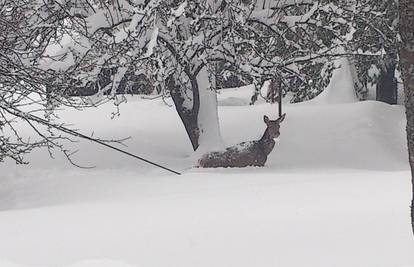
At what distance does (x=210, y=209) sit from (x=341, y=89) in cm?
1121

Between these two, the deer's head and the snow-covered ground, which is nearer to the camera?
the snow-covered ground

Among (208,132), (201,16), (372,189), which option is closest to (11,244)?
(372,189)

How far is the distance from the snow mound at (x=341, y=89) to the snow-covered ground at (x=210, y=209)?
3.70 meters

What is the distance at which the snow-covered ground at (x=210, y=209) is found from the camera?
180 inches

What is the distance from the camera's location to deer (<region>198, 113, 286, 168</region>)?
33.8 ft

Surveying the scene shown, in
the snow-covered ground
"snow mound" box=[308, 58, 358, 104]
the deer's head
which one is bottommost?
the snow-covered ground

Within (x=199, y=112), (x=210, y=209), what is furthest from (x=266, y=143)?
(x=210, y=209)

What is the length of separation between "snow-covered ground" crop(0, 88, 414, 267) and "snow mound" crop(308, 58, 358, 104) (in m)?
3.70

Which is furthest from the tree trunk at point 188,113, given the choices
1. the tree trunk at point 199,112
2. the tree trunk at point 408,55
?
the tree trunk at point 408,55

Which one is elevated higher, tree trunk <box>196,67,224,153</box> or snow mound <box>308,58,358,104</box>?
snow mound <box>308,58,358,104</box>

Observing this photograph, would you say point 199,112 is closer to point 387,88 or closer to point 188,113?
point 188,113

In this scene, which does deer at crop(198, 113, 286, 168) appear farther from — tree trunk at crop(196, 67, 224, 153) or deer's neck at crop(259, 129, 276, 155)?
tree trunk at crop(196, 67, 224, 153)

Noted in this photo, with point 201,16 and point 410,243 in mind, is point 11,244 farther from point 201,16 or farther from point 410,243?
point 201,16

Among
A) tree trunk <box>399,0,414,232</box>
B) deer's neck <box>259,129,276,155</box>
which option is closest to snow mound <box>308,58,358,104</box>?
deer's neck <box>259,129,276,155</box>
